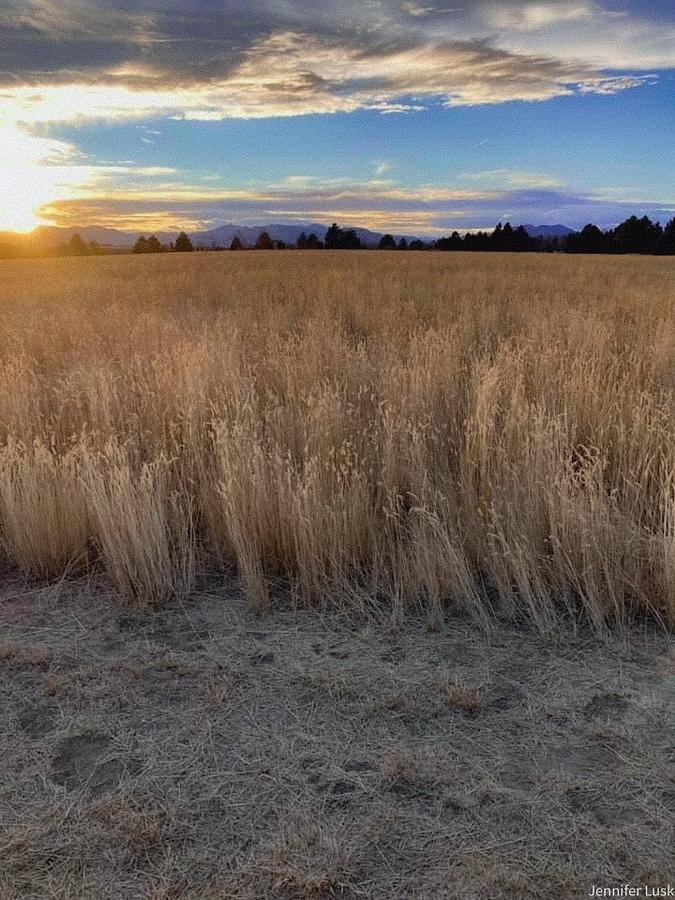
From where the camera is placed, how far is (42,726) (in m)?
2.55

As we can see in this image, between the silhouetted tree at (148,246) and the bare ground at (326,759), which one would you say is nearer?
the bare ground at (326,759)

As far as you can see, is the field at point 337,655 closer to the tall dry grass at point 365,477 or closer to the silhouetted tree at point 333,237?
the tall dry grass at point 365,477

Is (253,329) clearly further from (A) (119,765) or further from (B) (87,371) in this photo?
(A) (119,765)

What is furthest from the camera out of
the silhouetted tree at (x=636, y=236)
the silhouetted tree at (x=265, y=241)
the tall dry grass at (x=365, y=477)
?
the silhouetted tree at (x=265, y=241)

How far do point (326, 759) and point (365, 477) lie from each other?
5.94 feet

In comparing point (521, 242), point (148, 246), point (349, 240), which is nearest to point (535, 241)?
point (521, 242)

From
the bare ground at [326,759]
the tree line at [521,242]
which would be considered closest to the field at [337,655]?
the bare ground at [326,759]

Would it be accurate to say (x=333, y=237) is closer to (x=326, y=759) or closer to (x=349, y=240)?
(x=349, y=240)

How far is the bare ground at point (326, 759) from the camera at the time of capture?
1950 millimetres

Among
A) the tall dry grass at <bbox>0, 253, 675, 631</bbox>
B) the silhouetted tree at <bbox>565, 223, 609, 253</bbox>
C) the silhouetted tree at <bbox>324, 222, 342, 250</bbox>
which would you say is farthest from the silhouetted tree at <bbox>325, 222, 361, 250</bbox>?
the tall dry grass at <bbox>0, 253, 675, 631</bbox>

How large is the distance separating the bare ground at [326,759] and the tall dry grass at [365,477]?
0.32 m

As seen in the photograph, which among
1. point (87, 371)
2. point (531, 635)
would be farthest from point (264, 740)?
point (87, 371)

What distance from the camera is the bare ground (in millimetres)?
1950

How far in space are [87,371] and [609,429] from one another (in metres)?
4.86
